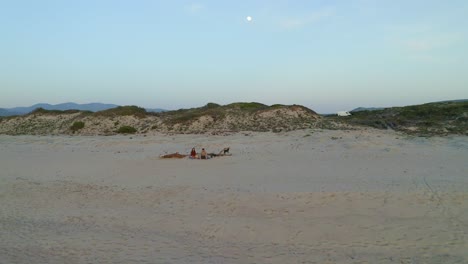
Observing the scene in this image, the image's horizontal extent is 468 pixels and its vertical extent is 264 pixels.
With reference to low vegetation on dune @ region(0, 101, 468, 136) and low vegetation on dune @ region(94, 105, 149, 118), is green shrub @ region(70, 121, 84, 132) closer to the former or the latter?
low vegetation on dune @ region(0, 101, 468, 136)

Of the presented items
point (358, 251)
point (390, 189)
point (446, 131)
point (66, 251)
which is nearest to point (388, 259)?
point (358, 251)

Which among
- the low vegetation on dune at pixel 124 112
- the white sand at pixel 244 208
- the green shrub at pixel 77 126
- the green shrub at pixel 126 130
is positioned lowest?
the white sand at pixel 244 208

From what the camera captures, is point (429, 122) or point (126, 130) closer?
point (429, 122)

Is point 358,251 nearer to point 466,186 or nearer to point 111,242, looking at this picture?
point 111,242

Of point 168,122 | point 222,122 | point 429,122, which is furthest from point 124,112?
point 429,122

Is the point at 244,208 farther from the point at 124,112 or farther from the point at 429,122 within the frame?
the point at 124,112

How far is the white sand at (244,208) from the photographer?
23.6ft

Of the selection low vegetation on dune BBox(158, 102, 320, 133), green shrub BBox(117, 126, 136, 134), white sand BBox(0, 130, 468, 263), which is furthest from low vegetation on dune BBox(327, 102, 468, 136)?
green shrub BBox(117, 126, 136, 134)

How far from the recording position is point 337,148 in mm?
18453

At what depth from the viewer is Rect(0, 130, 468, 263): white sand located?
23.6 ft

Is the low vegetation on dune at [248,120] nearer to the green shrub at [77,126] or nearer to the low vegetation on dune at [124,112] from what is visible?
the low vegetation on dune at [124,112]

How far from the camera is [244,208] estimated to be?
967 centimetres

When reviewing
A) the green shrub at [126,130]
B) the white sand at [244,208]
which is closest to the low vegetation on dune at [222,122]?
the green shrub at [126,130]

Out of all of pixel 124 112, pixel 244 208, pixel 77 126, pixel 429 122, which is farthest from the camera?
pixel 124 112
